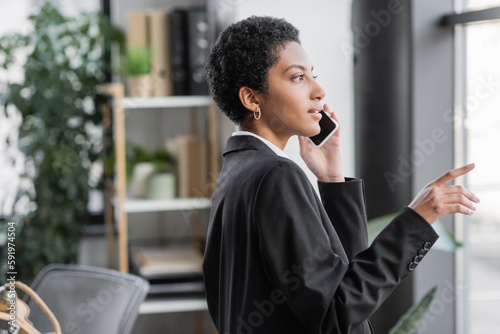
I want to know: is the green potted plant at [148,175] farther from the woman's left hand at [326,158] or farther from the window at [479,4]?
the woman's left hand at [326,158]

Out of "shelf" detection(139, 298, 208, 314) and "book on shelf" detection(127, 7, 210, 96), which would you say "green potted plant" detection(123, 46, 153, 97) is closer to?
"book on shelf" detection(127, 7, 210, 96)

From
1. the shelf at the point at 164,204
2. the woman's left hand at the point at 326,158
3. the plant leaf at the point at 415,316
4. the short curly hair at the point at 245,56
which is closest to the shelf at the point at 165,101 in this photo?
the shelf at the point at 164,204

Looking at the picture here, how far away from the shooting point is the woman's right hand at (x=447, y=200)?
0.92 meters

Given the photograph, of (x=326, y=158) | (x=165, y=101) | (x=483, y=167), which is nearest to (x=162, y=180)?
(x=165, y=101)

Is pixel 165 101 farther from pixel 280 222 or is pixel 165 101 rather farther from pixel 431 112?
pixel 280 222

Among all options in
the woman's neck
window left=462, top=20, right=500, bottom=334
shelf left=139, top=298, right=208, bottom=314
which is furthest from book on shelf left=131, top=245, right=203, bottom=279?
the woman's neck

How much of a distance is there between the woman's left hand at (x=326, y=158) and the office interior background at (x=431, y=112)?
740 millimetres

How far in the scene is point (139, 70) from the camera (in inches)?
107

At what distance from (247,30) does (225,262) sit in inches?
14.5

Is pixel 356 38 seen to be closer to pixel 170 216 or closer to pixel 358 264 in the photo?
pixel 358 264

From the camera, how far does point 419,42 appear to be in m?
1.90

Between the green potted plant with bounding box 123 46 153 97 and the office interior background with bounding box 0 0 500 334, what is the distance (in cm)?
72

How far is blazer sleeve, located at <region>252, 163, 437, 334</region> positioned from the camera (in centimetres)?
89

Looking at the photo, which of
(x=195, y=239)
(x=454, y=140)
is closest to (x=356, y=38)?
(x=454, y=140)
